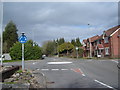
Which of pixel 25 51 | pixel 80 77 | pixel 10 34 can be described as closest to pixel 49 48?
pixel 10 34

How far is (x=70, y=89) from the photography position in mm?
8125

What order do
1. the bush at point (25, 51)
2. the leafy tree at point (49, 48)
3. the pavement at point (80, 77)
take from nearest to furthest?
the pavement at point (80, 77)
the bush at point (25, 51)
the leafy tree at point (49, 48)

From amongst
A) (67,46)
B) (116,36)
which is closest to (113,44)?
(116,36)

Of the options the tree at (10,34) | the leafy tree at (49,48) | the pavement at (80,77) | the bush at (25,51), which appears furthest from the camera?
the leafy tree at (49,48)

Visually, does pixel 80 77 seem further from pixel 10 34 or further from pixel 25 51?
pixel 10 34

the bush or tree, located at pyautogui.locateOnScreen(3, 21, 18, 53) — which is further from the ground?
tree, located at pyautogui.locateOnScreen(3, 21, 18, 53)

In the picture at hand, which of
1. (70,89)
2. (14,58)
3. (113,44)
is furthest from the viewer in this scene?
(14,58)

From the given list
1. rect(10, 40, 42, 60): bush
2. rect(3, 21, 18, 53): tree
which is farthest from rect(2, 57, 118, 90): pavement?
rect(3, 21, 18, 53): tree

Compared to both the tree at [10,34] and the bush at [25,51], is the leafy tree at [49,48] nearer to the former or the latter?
the tree at [10,34]

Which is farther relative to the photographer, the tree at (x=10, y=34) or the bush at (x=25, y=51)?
the tree at (x=10, y=34)

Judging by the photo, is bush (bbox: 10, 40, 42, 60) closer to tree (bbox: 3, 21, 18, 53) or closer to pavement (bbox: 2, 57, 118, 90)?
pavement (bbox: 2, 57, 118, 90)

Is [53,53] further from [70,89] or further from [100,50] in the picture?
[70,89]

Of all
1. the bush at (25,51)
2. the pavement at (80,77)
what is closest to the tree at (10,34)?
the bush at (25,51)

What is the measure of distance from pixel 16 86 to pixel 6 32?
260 feet
